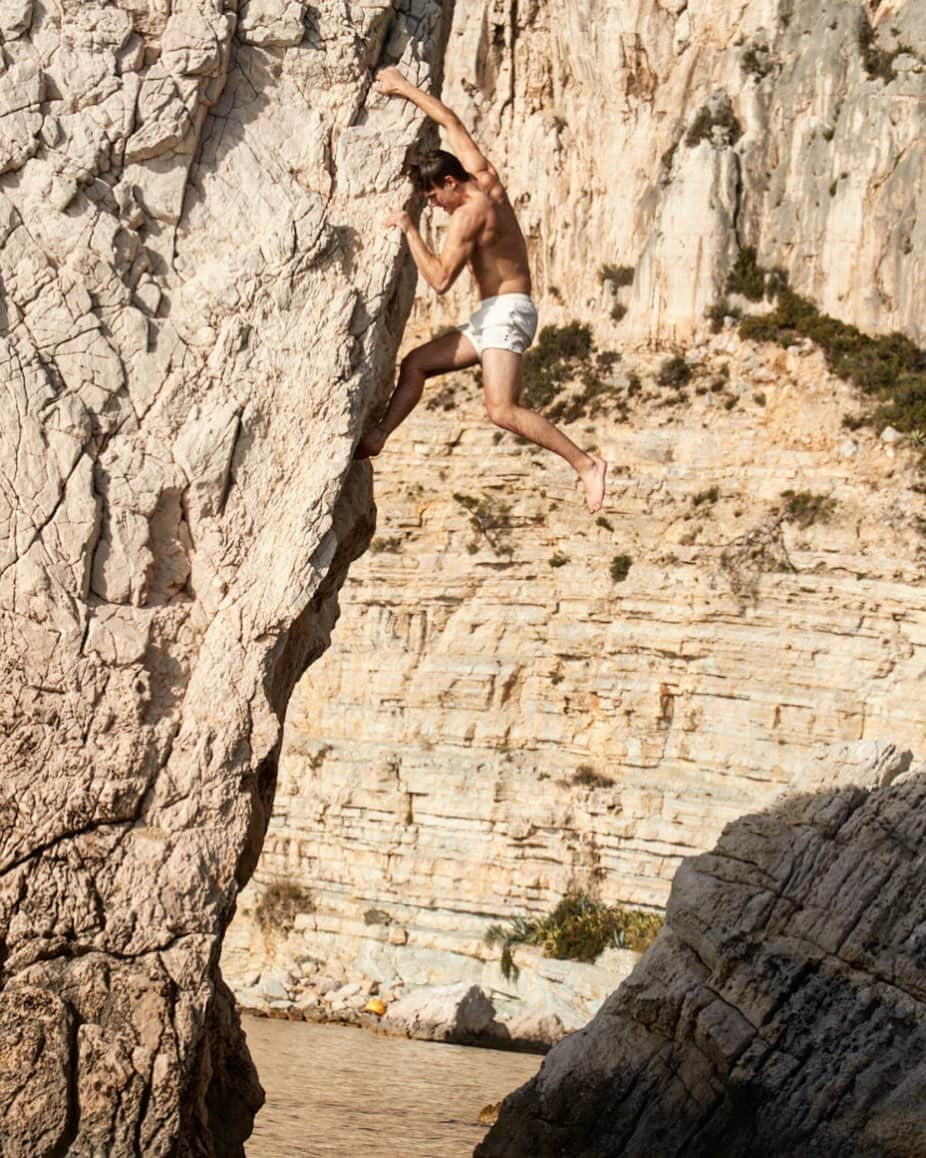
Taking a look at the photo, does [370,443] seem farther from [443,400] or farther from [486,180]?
[443,400]

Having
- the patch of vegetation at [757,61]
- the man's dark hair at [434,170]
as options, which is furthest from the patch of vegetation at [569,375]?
the man's dark hair at [434,170]

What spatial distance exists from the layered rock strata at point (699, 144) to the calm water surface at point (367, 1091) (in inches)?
530

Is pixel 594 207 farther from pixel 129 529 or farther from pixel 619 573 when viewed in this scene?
pixel 129 529

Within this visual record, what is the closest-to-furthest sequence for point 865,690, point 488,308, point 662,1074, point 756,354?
point 488,308 → point 662,1074 → point 865,690 → point 756,354

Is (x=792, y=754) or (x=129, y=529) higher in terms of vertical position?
(x=129, y=529)

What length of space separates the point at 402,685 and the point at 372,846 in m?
2.47

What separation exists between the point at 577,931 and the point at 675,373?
29.7 ft

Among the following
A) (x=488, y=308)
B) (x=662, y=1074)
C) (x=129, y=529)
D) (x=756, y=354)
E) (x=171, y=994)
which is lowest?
(x=662, y=1074)

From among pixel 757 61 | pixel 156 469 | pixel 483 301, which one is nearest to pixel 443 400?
pixel 757 61

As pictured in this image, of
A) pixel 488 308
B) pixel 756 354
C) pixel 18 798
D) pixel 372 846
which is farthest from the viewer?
pixel 756 354

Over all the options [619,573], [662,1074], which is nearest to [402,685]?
[619,573]

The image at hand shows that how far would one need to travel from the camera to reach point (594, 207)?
95.9 ft

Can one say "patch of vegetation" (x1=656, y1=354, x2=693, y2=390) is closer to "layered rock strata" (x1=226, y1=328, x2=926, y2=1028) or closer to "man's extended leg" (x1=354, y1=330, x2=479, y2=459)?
"layered rock strata" (x1=226, y1=328, x2=926, y2=1028)

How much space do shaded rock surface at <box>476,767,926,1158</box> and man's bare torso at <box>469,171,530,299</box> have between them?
360 centimetres
